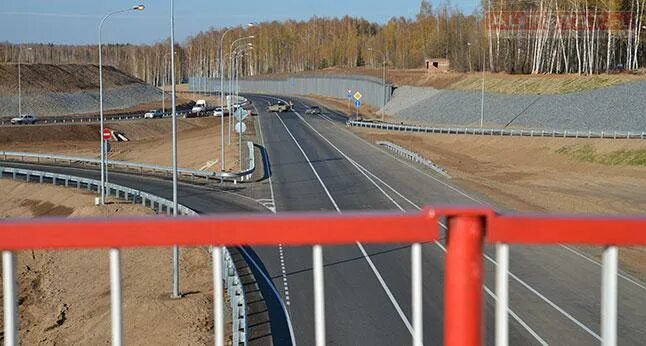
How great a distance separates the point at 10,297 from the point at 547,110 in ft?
250

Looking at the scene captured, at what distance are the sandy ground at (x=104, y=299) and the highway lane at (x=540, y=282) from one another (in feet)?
9.61

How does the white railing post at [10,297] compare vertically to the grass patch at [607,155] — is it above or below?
above

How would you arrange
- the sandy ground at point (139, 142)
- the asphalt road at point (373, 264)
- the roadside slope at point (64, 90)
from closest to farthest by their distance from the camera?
1. the asphalt road at point (373, 264)
2. the sandy ground at point (139, 142)
3. the roadside slope at point (64, 90)

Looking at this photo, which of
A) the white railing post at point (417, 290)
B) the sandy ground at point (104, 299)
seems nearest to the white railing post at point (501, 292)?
the white railing post at point (417, 290)

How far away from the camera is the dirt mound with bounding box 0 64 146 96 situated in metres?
104

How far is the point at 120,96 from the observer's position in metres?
125

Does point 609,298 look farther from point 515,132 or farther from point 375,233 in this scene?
point 515,132

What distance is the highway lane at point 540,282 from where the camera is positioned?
9.63 metres

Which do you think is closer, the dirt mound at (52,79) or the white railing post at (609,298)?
the white railing post at (609,298)

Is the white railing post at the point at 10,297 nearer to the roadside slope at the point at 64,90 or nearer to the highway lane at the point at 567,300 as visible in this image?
the highway lane at the point at 567,300

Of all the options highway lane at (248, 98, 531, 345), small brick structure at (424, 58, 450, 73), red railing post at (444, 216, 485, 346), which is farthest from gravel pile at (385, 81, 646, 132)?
red railing post at (444, 216, 485, 346)

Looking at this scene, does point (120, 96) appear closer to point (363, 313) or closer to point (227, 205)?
point (227, 205)

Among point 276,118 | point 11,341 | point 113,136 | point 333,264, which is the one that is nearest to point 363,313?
point 333,264

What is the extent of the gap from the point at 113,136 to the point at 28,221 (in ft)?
249
